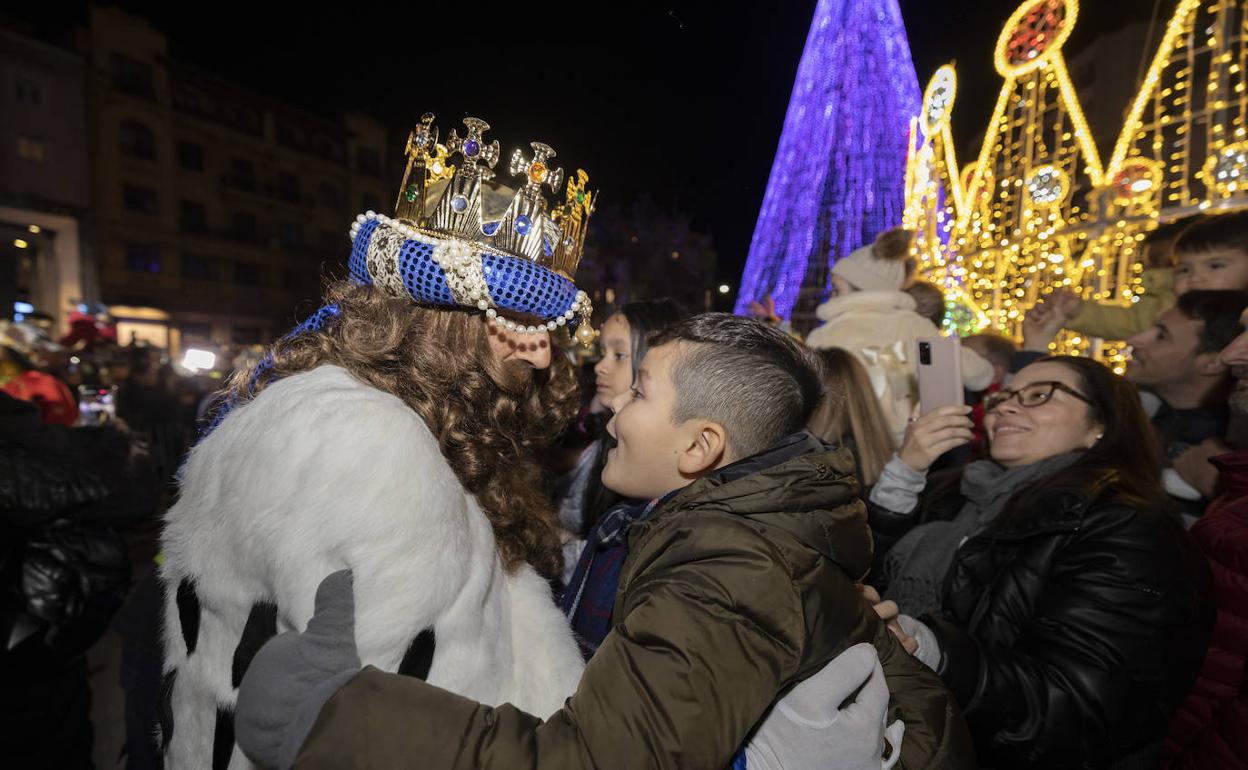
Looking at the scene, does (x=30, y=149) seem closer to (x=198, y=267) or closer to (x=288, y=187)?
(x=198, y=267)

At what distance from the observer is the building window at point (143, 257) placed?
71.5ft

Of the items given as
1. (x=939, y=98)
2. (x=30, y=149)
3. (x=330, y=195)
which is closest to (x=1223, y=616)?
(x=939, y=98)

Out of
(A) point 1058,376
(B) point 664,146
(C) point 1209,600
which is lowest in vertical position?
(C) point 1209,600

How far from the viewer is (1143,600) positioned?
161 cm

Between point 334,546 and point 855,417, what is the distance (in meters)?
2.78

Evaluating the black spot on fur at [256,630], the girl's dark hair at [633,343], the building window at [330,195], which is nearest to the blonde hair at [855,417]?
the girl's dark hair at [633,343]

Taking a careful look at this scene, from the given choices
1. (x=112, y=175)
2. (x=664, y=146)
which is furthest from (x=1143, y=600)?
(x=112, y=175)

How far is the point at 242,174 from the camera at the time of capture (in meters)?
25.7

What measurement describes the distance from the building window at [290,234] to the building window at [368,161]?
4.64 m

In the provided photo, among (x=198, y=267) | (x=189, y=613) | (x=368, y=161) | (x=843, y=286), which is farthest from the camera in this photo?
(x=368, y=161)

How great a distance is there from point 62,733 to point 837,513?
3.19m

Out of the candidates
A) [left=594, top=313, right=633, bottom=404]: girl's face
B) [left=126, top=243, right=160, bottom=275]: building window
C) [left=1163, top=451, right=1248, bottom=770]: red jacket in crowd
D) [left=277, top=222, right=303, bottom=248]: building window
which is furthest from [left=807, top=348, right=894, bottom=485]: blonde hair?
[left=277, top=222, right=303, bottom=248]: building window

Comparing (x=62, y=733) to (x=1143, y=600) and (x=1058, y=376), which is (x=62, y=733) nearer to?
(x=1143, y=600)

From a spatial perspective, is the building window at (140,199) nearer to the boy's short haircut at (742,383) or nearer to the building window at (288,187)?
the building window at (288,187)
